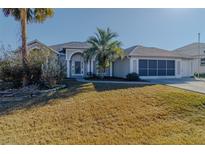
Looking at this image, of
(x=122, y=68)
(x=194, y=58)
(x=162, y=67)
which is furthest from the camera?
(x=194, y=58)

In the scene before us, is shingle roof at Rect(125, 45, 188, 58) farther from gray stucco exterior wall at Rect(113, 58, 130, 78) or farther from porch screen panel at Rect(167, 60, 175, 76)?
gray stucco exterior wall at Rect(113, 58, 130, 78)

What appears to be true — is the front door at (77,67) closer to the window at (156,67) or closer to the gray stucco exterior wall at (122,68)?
the gray stucco exterior wall at (122,68)

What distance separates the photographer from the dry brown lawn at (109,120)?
26.7 ft

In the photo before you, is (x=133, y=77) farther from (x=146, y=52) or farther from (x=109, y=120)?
(x=109, y=120)

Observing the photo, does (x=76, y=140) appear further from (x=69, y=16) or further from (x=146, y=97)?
(x=69, y=16)

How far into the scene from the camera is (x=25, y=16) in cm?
1733

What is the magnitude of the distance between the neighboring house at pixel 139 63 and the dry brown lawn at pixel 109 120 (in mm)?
12556

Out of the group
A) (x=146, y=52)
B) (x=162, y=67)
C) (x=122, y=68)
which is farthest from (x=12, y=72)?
(x=162, y=67)

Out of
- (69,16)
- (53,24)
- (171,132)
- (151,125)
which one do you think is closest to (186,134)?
(171,132)

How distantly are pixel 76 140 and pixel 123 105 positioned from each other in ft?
12.8

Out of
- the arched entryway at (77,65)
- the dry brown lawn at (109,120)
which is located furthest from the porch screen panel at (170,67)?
the dry brown lawn at (109,120)

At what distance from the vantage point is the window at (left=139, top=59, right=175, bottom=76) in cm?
2598

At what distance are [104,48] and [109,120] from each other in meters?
14.7
